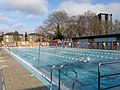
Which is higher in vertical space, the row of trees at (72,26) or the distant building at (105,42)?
the row of trees at (72,26)

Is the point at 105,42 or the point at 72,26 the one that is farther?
the point at 72,26

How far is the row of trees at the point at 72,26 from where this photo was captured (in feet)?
188

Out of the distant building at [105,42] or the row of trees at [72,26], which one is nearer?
the distant building at [105,42]

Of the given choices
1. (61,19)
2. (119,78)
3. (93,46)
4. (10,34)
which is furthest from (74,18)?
(10,34)

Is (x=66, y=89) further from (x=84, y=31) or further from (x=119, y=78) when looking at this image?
(x=84, y=31)

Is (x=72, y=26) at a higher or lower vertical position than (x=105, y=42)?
higher

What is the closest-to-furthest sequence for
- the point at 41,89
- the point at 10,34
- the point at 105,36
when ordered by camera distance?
the point at 41,89, the point at 105,36, the point at 10,34

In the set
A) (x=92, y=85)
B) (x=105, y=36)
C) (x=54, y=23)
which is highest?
(x=54, y=23)

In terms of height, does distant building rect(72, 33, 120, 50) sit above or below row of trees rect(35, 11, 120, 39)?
below

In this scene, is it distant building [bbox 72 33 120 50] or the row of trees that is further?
the row of trees

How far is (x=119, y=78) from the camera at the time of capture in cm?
800

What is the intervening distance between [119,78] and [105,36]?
26654mm

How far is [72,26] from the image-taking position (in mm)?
58406

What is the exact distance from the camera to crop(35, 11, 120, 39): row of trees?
57275 millimetres
